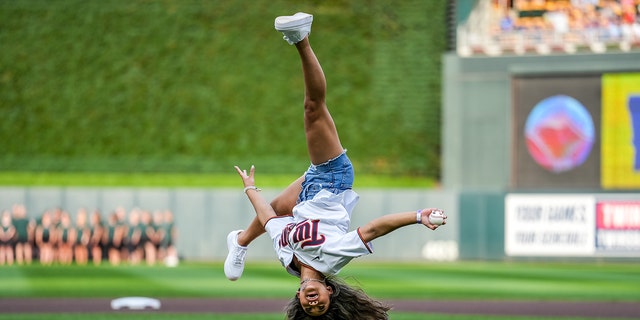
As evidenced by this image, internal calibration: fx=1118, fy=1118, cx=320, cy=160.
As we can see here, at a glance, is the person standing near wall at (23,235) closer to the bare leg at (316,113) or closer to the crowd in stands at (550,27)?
the crowd in stands at (550,27)

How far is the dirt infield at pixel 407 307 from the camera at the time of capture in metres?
14.0

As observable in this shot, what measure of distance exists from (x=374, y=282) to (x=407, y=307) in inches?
144

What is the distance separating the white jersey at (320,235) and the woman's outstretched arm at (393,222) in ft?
0.33

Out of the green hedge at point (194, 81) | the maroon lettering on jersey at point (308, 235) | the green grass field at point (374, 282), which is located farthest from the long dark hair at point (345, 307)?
the green hedge at point (194, 81)

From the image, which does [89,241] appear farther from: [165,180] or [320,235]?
[320,235]

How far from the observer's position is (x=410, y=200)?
24312 millimetres

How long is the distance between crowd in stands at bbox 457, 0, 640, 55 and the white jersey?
1606 centimetres

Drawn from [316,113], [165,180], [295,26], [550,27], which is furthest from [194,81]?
[295,26]

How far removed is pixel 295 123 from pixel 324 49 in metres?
2.09

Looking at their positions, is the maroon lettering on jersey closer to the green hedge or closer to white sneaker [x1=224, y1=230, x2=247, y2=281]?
white sneaker [x1=224, y1=230, x2=247, y2=281]

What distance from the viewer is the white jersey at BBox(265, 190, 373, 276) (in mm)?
7926

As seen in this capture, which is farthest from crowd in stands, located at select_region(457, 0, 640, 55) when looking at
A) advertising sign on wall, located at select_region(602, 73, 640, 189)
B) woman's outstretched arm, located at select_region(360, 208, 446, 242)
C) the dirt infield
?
woman's outstretched arm, located at select_region(360, 208, 446, 242)

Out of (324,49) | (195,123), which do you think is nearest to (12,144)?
(195,123)

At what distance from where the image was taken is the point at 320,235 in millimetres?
8094
